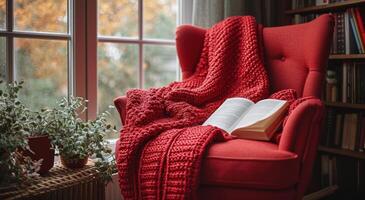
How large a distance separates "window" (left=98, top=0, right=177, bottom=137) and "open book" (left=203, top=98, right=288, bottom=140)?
73cm

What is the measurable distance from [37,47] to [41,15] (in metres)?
0.15

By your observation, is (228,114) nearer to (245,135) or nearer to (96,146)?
(245,135)

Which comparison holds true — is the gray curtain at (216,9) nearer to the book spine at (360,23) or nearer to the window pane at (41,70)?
the book spine at (360,23)

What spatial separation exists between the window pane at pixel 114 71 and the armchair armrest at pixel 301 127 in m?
1.14

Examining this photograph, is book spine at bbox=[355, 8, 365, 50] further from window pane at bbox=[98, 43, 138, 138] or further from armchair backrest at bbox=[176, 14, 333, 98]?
window pane at bbox=[98, 43, 138, 138]

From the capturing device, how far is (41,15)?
1925 mm

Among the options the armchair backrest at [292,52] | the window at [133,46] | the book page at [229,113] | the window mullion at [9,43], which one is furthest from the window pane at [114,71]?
the book page at [229,113]

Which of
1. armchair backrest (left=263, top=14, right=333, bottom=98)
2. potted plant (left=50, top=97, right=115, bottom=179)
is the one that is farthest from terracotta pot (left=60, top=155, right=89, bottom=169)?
armchair backrest (left=263, top=14, right=333, bottom=98)

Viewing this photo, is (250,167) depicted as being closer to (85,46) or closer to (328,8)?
(85,46)

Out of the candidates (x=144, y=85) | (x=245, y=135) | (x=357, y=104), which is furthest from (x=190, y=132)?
(x=357, y=104)

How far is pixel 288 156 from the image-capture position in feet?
4.20

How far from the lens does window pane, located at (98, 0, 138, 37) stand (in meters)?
2.14

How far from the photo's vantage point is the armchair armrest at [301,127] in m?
1.32

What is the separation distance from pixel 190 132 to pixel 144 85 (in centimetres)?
94
